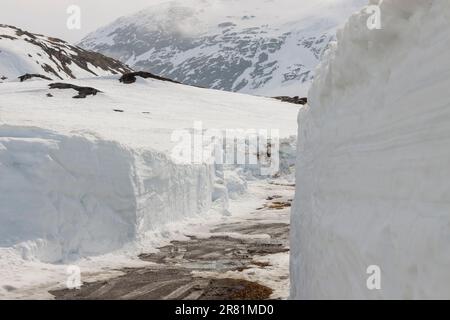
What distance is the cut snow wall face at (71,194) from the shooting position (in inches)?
549

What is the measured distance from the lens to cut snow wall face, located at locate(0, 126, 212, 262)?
13945 mm

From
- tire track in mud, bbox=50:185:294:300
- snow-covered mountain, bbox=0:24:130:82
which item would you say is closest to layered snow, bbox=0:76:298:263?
tire track in mud, bbox=50:185:294:300

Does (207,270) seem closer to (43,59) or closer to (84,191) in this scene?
(84,191)

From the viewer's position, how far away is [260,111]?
54.9m

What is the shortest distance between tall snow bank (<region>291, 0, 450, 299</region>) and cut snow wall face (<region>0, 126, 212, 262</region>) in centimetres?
815

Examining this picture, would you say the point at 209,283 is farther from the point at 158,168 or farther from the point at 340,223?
the point at 158,168

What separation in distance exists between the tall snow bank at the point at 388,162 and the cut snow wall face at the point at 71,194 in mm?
8154

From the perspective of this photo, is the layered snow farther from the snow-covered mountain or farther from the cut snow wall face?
the snow-covered mountain

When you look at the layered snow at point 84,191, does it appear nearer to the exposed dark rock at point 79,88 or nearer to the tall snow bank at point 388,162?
the tall snow bank at point 388,162

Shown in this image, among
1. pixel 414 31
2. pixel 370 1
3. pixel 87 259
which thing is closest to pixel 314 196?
pixel 370 1

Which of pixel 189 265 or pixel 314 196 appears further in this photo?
pixel 189 265

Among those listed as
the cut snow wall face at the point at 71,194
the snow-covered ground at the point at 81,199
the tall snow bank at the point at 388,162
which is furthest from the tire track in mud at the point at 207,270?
the tall snow bank at the point at 388,162

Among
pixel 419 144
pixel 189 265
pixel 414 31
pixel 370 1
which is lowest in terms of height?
pixel 189 265
